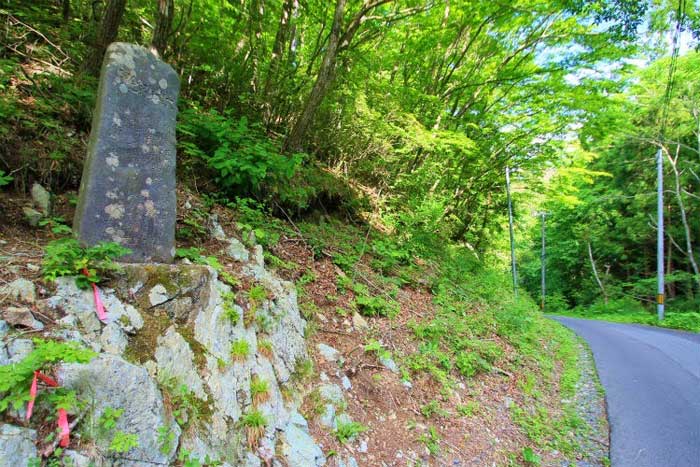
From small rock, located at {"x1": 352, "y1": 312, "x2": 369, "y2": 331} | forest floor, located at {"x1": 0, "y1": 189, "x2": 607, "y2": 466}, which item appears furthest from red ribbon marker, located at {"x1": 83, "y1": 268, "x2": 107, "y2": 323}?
small rock, located at {"x1": 352, "y1": 312, "x2": 369, "y2": 331}

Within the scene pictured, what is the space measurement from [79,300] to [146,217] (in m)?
1.02

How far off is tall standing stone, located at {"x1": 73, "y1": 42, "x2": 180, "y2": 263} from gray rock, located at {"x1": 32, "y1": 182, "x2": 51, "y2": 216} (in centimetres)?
64

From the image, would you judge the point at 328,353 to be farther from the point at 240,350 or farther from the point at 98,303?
the point at 98,303

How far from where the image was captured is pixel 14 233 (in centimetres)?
298

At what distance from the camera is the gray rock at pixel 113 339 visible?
7.59ft

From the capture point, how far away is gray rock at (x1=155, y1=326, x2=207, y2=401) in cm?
249

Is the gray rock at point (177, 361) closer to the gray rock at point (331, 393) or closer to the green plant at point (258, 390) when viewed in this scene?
the green plant at point (258, 390)

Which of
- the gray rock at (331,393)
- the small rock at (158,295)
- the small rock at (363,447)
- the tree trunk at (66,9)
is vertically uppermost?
the tree trunk at (66,9)

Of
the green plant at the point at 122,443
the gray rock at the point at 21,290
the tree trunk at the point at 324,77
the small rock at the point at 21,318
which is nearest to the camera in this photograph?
the green plant at the point at 122,443

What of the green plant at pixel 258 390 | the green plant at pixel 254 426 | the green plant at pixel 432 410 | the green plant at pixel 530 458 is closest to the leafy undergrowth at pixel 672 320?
Result: the green plant at pixel 530 458

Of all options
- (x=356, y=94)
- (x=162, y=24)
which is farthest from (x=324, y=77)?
(x=162, y=24)

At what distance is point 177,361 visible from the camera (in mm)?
2580

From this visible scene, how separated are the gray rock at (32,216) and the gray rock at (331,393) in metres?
3.11

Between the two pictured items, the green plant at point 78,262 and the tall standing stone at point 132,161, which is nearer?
the green plant at point 78,262
